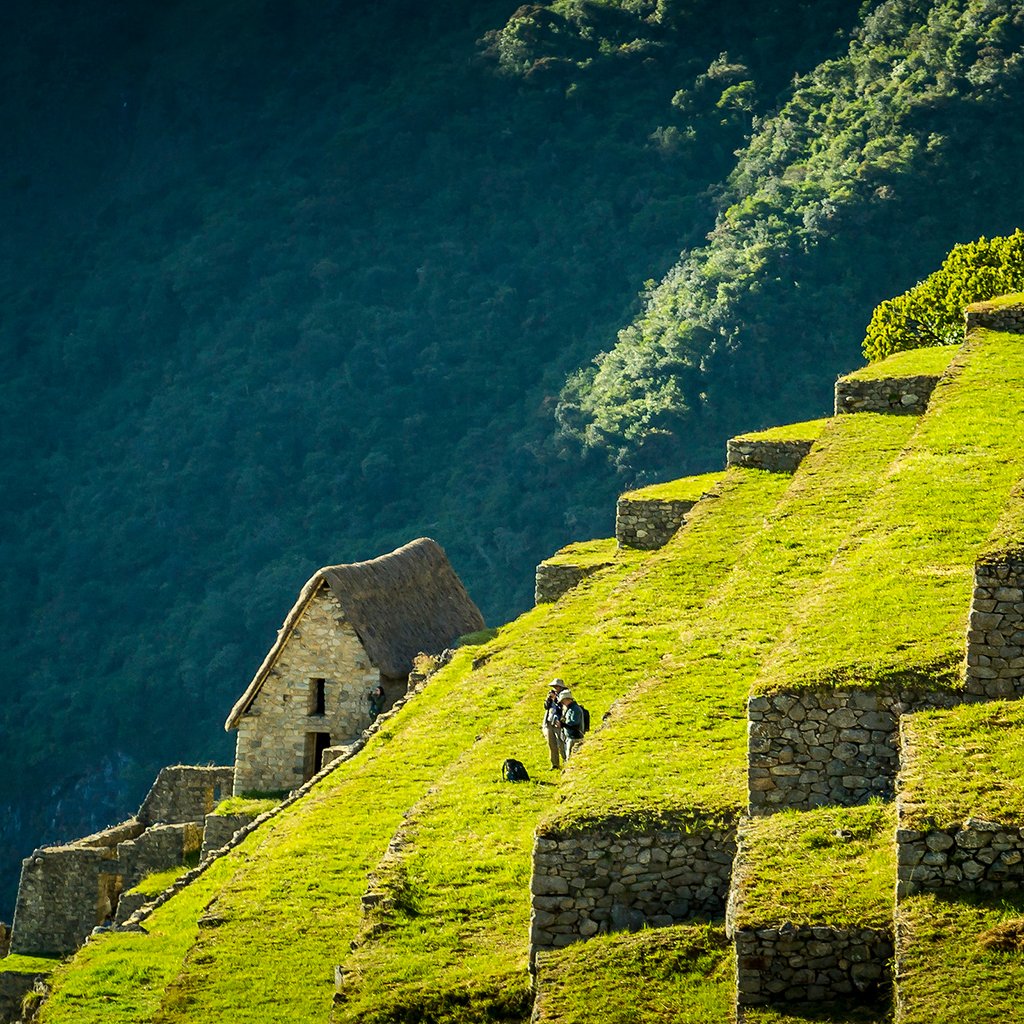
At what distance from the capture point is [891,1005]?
15398 mm

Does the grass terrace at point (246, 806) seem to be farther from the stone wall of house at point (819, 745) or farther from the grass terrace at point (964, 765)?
the grass terrace at point (964, 765)

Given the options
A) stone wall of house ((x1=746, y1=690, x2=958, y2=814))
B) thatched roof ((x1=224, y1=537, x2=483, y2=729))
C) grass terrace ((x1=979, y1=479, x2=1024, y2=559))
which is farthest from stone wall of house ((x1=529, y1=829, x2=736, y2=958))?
thatched roof ((x1=224, y1=537, x2=483, y2=729))

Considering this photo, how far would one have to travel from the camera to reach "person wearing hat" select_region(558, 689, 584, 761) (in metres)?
23.1

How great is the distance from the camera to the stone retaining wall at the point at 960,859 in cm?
1525

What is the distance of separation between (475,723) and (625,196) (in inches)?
4552

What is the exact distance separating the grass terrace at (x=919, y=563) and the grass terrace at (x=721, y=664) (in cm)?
101

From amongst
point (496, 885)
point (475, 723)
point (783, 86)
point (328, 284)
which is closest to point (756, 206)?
point (783, 86)

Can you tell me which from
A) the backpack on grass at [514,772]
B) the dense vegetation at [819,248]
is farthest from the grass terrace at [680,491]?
the dense vegetation at [819,248]

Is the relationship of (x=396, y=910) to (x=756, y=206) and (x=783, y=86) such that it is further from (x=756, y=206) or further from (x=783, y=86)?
(x=783, y=86)

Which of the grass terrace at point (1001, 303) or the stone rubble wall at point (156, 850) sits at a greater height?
the grass terrace at point (1001, 303)

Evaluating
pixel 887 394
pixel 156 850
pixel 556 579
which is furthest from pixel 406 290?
pixel 887 394

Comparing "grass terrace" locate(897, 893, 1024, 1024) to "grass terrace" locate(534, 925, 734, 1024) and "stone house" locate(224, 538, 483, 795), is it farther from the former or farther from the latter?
"stone house" locate(224, 538, 483, 795)

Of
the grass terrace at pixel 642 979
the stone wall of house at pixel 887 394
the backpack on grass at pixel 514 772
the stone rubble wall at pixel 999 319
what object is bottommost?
the grass terrace at pixel 642 979

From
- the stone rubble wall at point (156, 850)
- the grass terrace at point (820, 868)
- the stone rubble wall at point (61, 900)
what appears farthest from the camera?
the stone rubble wall at point (61, 900)
